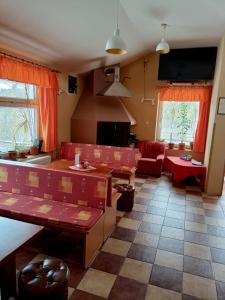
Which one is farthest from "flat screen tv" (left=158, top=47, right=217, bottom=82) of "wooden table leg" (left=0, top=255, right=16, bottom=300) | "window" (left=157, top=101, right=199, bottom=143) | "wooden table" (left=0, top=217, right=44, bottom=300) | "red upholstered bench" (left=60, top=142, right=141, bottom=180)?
"wooden table leg" (left=0, top=255, right=16, bottom=300)

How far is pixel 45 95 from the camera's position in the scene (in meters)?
4.08

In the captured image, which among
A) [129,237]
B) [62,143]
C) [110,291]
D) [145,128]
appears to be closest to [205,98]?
[145,128]

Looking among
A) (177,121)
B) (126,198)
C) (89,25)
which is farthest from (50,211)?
(177,121)

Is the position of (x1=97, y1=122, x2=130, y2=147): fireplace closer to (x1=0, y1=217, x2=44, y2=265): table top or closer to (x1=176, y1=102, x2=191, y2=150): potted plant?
(x1=176, y1=102, x2=191, y2=150): potted plant

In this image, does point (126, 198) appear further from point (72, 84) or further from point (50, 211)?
point (72, 84)

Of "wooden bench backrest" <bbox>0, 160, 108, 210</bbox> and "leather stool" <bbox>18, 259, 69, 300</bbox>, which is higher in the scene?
"wooden bench backrest" <bbox>0, 160, 108, 210</bbox>

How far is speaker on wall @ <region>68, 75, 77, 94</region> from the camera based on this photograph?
16.1ft

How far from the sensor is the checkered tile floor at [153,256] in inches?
74.6

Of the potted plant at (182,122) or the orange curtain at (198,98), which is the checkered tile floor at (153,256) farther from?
the potted plant at (182,122)

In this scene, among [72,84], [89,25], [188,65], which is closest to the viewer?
[89,25]

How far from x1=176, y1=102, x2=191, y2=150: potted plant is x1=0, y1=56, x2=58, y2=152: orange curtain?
10.6 ft

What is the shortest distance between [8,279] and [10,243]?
0.57 metres

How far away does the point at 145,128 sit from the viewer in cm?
602

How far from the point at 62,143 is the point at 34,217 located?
2.75 meters
